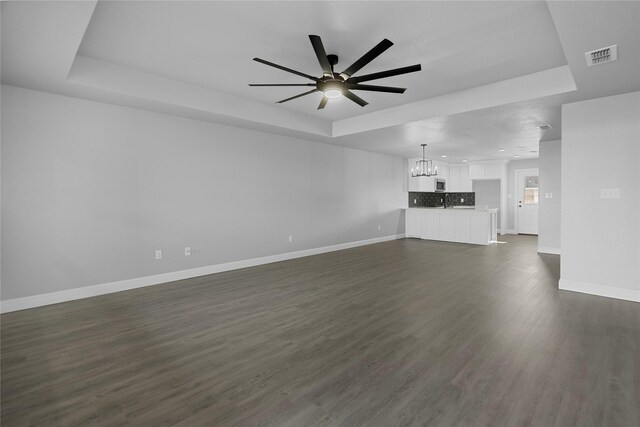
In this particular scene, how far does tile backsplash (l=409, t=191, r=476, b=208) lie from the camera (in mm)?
10500

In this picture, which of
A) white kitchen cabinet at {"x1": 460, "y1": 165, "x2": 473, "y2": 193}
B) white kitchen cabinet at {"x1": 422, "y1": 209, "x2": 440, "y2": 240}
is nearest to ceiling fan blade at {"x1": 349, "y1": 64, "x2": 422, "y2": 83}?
white kitchen cabinet at {"x1": 422, "y1": 209, "x2": 440, "y2": 240}

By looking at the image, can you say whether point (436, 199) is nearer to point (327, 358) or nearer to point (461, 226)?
point (461, 226)

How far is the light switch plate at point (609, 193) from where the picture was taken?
12.5ft

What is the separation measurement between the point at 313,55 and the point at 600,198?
13.3ft

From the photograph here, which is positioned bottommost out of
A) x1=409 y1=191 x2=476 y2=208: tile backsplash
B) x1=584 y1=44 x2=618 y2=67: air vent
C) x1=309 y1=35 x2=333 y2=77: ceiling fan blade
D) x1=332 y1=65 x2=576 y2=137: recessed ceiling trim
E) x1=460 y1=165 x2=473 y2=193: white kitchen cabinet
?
x1=409 y1=191 x2=476 y2=208: tile backsplash

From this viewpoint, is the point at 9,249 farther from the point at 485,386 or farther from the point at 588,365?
the point at 588,365

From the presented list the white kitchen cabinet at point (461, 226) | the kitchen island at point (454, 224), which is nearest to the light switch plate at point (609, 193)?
the kitchen island at point (454, 224)

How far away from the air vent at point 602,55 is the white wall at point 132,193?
4651mm

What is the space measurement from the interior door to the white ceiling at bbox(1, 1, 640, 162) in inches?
223

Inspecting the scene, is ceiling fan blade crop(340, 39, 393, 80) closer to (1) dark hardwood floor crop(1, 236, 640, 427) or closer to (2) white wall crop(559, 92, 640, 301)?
(1) dark hardwood floor crop(1, 236, 640, 427)

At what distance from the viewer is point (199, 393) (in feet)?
6.45

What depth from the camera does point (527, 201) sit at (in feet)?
33.8

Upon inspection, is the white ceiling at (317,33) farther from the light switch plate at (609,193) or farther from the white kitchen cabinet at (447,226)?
the white kitchen cabinet at (447,226)

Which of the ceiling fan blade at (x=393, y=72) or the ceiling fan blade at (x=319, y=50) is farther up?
the ceiling fan blade at (x=319, y=50)
